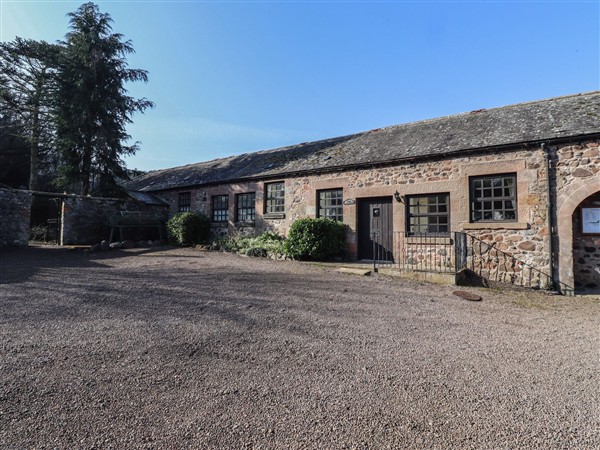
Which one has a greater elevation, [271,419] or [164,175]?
[164,175]

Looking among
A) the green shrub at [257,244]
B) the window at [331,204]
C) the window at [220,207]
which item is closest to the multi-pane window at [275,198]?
the green shrub at [257,244]

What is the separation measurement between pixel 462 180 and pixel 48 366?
9663 millimetres

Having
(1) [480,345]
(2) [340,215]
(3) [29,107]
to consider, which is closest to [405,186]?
(2) [340,215]

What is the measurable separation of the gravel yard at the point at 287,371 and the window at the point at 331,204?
5.77 meters

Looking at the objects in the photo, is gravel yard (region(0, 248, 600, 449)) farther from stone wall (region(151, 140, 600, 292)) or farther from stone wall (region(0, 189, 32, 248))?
stone wall (region(0, 189, 32, 248))

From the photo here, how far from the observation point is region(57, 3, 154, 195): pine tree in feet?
51.4

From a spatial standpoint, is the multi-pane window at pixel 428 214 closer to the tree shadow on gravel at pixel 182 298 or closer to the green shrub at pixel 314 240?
the green shrub at pixel 314 240

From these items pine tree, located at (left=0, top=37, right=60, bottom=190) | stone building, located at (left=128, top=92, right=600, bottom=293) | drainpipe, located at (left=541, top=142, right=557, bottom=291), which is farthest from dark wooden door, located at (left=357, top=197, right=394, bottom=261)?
pine tree, located at (left=0, top=37, right=60, bottom=190)

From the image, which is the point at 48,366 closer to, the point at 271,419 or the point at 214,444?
the point at 214,444

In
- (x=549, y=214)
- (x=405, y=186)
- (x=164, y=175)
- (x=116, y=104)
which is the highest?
(x=116, y=104)

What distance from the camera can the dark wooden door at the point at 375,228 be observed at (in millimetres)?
10586

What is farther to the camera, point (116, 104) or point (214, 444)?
point (116, 104)

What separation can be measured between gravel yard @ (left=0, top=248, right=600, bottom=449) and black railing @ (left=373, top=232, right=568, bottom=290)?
2.19m

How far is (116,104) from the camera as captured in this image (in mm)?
16203
